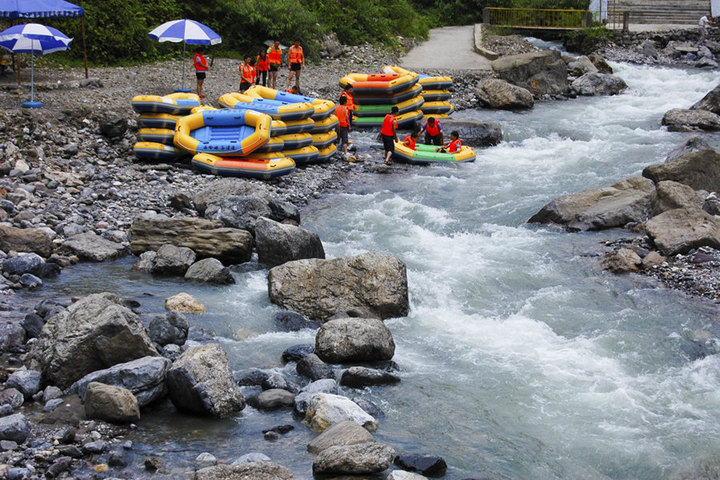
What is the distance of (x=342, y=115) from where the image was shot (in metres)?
18.8

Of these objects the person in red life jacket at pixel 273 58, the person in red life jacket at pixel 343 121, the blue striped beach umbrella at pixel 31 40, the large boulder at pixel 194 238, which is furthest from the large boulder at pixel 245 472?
the person in red life jacket at pixel 273 58

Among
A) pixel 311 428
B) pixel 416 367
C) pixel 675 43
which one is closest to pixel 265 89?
pixel 416 367

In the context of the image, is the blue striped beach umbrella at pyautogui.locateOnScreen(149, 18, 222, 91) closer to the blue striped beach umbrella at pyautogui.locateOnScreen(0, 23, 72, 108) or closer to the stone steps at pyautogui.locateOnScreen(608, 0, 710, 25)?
the blue striped beach umbrella at pyautogui.locateOnScreen(0, 23, 72, 108)

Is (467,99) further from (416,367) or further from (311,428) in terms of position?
(311,428)

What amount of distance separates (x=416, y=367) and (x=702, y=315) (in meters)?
4.00

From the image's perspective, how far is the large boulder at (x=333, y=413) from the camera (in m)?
7.32

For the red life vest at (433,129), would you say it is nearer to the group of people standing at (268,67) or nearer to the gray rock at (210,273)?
the group of people standing at (268,67)

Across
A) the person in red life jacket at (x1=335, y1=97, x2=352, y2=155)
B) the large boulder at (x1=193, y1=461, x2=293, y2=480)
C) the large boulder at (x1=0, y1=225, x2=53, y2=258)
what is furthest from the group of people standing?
the large boulder at (x1=193, y1=461, x2=293, y2=480)

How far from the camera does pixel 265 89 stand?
1886 cm

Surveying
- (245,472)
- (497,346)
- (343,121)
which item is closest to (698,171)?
(497,346)

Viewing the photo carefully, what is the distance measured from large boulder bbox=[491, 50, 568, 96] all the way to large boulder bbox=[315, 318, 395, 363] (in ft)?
62.9

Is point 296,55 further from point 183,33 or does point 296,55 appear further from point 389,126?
point 389,126

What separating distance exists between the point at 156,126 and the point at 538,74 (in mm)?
14680

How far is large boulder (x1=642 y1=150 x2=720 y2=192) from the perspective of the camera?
48.7 ft
